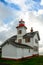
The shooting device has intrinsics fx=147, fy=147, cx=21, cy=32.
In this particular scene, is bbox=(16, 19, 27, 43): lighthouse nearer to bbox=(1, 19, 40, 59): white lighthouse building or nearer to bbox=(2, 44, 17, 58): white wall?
bbox=(1, 19, 40, 59): white lighthouse building

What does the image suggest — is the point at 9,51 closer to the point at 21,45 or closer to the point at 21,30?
the point at 21,45

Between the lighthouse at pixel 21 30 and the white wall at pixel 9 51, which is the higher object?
the lighthouse at pixel 21 30

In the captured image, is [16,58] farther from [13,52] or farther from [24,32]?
[24,32]

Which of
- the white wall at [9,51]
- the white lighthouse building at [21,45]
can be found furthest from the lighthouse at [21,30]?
the white wall at [9,51]

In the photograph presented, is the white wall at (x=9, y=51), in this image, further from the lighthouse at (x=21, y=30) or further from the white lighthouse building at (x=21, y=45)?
the lighthouse at (x=21, y=30)

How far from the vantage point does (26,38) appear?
145 ft

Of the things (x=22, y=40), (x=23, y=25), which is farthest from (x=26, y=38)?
(x=23, y=25)

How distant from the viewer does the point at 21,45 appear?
37312 mm

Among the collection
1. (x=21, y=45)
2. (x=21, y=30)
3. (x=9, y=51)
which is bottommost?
(x=9, y=51)

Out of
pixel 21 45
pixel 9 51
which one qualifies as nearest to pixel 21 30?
pixel 21 45

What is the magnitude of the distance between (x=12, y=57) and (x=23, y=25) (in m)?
11.8

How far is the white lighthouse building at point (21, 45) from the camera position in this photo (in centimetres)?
3546

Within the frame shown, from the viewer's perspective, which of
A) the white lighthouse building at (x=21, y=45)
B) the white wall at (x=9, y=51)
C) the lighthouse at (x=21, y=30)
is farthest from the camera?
the lighthouse at (x=21, y=30)

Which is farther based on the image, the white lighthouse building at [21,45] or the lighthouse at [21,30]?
the lighthouse at [21,30]
